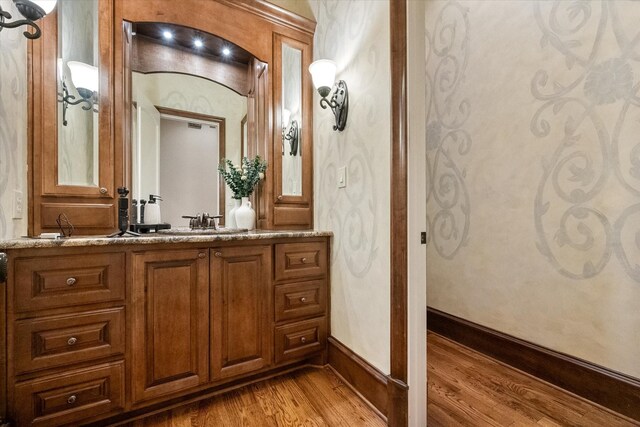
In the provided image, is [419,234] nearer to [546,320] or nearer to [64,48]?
[546,320]

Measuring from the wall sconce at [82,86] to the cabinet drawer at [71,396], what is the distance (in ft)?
3.97

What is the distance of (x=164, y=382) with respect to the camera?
134 centimetres

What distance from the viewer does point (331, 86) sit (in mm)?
1693

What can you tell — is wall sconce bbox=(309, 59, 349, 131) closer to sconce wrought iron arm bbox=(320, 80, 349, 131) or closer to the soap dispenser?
sconce wrought iron arm bbox=(320, 80, 349, 131)

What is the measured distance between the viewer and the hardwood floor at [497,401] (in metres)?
1.30

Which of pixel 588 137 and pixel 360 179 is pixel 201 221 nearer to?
pixel 360 179

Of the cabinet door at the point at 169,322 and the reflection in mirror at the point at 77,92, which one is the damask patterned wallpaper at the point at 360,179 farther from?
the reflection in mirror at the point at 77,92

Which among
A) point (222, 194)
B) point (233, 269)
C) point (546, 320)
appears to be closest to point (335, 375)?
point (233, 269)

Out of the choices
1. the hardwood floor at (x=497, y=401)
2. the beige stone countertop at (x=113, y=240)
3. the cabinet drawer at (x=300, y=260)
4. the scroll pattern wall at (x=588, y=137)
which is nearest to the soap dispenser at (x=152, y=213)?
the beige stone countertop at (x=113, y=240)

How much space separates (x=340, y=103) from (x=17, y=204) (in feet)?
5.49

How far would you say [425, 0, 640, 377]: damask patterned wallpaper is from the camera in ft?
4.41

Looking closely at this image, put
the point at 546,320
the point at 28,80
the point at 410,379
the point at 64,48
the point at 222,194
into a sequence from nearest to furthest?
the point at 410,379 < the point at 28,80 < the point at 64,48 < the point at 546,320 < the point at 222,194

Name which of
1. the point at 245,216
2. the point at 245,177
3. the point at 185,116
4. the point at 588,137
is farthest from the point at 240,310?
the point at 588,137

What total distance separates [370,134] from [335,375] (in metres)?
1.43
